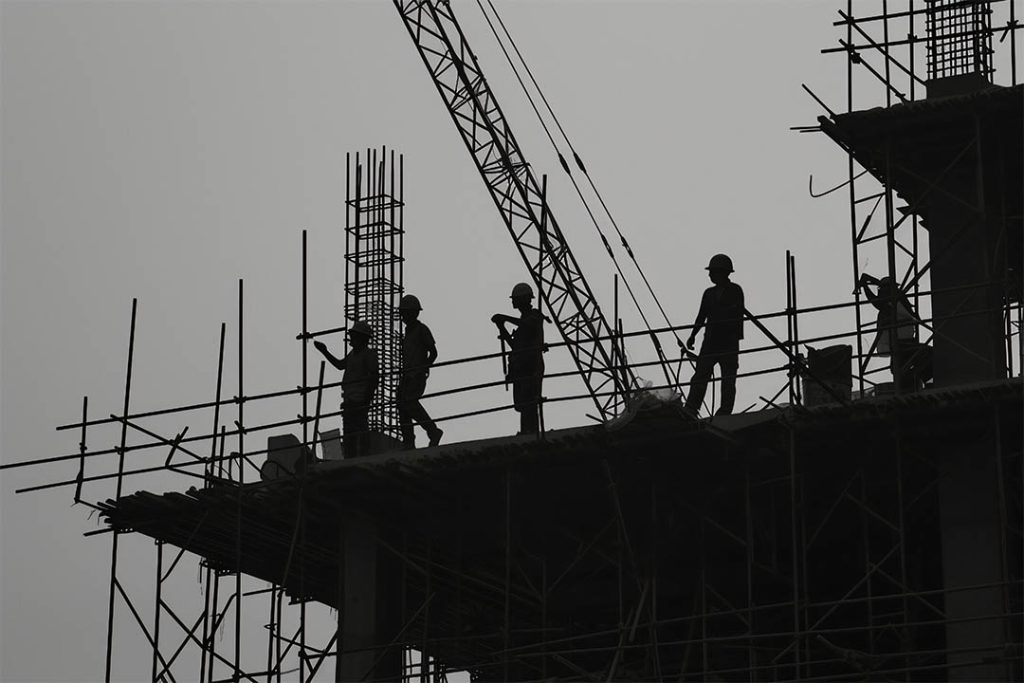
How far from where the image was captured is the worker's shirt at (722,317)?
1254 inches

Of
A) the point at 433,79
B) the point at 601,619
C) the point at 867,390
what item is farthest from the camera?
the point at 433,79

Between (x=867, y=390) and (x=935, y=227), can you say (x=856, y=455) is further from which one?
(x=935, y=227)

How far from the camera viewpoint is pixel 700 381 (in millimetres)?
31609

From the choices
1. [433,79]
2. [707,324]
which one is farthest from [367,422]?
[433,79]

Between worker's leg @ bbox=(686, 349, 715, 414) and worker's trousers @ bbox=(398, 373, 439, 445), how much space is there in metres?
4.43

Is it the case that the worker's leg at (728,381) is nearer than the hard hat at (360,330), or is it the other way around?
the worker's leg at (728,381)

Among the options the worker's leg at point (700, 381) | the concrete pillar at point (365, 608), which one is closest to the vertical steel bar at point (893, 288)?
the worker's leg at point (700, 381)

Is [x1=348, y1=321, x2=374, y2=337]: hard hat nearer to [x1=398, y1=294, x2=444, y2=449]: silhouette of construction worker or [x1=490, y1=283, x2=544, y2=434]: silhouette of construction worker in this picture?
[x1=398, y1=294, x2=444, y2=449]: silhouette of construction worker

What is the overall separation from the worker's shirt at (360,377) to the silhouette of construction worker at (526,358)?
2.25 meters

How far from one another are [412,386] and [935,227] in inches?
327

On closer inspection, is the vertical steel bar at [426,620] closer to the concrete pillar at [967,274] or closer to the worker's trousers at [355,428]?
the worker's trousers at [355,428]

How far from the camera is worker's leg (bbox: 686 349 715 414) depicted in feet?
103

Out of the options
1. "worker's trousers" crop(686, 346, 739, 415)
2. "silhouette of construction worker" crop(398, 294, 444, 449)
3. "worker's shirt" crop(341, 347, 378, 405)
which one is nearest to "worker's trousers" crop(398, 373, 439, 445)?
"silhouette of construction worker" crop(398, 294, 444, 449)

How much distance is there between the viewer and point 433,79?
55.0 meters
